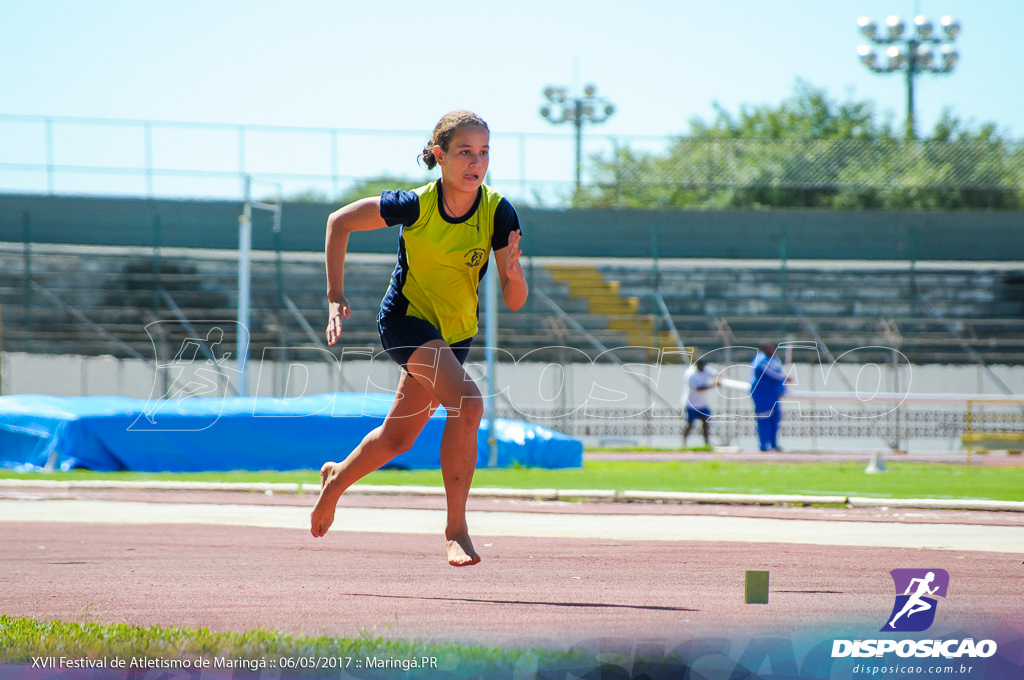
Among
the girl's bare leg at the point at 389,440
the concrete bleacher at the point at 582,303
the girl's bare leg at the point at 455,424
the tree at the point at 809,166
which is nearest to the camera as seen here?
the girl's bare leg at the point at 455,424

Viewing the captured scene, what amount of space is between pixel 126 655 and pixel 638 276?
26819mm

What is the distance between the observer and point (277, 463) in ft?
50.1

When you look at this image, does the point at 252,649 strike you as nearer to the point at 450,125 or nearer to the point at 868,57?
the point at 450,125

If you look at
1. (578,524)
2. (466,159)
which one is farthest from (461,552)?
(578,524)

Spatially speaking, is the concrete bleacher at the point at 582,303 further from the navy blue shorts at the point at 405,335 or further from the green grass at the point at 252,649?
the green grass at the point at 252,649

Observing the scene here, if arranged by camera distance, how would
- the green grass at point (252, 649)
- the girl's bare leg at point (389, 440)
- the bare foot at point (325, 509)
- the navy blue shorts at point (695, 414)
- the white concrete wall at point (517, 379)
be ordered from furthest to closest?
the white concrete wall at point (517, 379) → the navy blue shorts at point (695, 414) → the bare foot at point (325, 509) → the girl's bare leg at point (389, 440) → the green grass at point (252, 649)

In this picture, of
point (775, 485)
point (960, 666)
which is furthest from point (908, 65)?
point (960, 666)

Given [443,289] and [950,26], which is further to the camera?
[950,26]

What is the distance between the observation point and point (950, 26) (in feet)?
119

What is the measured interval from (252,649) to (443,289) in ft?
7.50

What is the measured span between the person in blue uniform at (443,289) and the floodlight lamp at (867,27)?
33.7 m

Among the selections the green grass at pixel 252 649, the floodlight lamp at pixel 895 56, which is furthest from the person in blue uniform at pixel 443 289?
the floodlight lamp at pixel 895 56

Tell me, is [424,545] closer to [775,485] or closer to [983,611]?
[983,611]

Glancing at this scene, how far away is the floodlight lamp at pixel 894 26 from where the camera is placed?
35500 millimetres
